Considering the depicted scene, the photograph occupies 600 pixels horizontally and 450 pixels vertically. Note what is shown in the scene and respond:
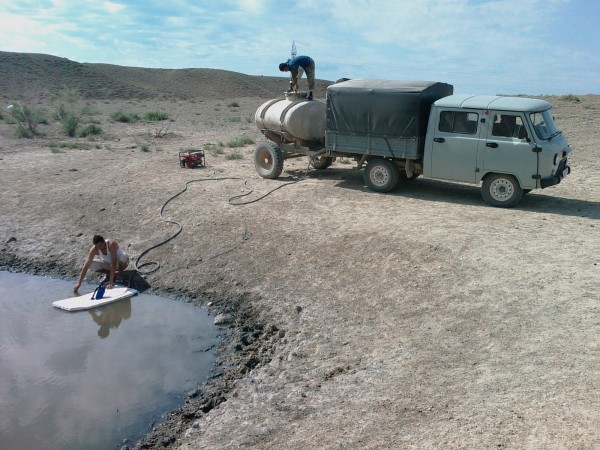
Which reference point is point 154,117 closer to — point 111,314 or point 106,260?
point 106,260

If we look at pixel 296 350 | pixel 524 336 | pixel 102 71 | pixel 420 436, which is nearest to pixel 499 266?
pixel 524 336

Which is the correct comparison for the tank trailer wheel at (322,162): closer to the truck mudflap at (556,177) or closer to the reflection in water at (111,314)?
the truck mudflap at (556,177)

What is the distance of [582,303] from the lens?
798cm

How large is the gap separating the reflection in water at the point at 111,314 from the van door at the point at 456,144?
6.80 m

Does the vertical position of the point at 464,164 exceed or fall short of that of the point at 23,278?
it exceeds it

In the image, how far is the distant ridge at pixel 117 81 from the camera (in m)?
54.1

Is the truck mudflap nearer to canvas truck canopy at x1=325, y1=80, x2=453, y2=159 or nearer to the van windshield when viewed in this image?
the van windshield

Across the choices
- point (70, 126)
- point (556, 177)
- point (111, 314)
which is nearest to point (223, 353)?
point (111, 314)

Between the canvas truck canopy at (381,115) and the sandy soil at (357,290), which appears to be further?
the canvas truck canopy at (381,115)

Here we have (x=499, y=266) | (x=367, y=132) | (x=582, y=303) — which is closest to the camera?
(x=582, y=303)

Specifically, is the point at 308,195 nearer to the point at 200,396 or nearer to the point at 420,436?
the point at 200,396

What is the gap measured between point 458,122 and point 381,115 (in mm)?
1671

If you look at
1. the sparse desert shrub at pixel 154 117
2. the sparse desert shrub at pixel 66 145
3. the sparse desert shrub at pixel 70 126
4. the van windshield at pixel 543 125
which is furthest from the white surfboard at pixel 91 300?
the sparse desert shrub at pixel 154 117

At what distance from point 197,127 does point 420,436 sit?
80.8ft
